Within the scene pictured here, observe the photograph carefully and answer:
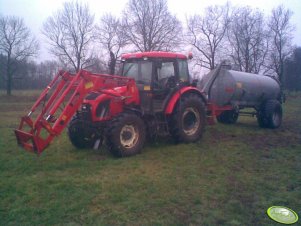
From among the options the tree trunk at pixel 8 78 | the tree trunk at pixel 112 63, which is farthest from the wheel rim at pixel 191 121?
the tree trunk at pixel 8 78

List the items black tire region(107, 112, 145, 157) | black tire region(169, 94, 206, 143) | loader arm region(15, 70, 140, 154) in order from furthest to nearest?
black tire region(169, 94, 206, 143) < black tire region(107, 112, 145, 157) < loader arm region(15, 70, 140, 154)

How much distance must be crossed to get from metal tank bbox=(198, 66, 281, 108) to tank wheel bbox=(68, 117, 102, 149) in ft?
16.7

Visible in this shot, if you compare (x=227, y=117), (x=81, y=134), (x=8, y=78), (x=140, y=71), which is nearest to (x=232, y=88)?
(x=227, y=117)

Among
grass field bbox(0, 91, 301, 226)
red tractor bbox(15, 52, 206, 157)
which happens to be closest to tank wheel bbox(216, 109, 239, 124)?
red tractor bbox(15, 52, 206, 157)

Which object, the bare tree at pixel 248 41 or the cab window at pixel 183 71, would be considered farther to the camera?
the bare tree at pixel 248 41

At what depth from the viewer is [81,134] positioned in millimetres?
8133

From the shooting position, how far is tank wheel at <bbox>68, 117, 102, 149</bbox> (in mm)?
7828

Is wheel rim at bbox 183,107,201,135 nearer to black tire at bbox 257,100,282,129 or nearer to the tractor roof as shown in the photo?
the tractor roof

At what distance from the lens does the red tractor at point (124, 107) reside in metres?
6.95

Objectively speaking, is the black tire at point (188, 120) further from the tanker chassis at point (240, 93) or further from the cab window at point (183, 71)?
the tanker chassis at point (240, 93)

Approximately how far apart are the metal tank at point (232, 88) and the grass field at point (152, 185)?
2.96 metres

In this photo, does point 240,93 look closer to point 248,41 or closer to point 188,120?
point 188,120

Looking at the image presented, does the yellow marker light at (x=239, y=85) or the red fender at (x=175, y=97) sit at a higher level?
the yellow marker light at (x=239, y=85)

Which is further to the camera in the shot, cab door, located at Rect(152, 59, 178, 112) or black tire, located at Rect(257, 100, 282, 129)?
black tire, located at Rect(257, 100, 282, 129)
